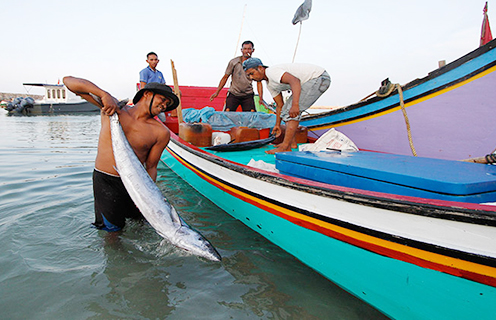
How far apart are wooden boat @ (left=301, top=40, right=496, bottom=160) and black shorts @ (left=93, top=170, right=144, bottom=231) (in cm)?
391

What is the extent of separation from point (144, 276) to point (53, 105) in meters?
36.1

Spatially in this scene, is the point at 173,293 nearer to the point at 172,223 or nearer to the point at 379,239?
the point at 172,223

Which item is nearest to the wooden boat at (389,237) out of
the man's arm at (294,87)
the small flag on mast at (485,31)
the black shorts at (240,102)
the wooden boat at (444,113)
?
the man's arm at (294,87)

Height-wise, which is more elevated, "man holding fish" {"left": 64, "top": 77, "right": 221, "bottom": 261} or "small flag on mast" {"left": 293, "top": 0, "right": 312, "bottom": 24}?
"small flag on mast" {"left": 293, "top": 0, "right": 312, "bottom": 24}

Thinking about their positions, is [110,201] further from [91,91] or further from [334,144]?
[334,144]

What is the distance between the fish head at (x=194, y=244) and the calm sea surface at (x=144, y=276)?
0.93 feet

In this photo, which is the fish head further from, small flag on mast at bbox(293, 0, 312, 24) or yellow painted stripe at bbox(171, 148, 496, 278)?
small flag on mast at bbox(293, 0, 312, 24)

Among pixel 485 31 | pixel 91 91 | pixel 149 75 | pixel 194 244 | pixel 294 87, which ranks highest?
pixel 485 31

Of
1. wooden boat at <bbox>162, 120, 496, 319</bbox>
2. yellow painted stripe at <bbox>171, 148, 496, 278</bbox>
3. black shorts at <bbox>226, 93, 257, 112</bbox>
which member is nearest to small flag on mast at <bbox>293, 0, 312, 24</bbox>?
black shorts at <bbox>226, 93, 257, 112</bbox>

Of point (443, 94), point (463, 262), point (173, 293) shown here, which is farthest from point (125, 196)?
point (443, 94)

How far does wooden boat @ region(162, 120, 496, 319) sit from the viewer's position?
1.51 metres

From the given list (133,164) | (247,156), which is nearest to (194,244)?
(133,164)

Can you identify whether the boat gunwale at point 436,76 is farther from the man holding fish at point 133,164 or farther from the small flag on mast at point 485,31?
the man holding fish at point 133,164

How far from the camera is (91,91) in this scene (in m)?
2.51
